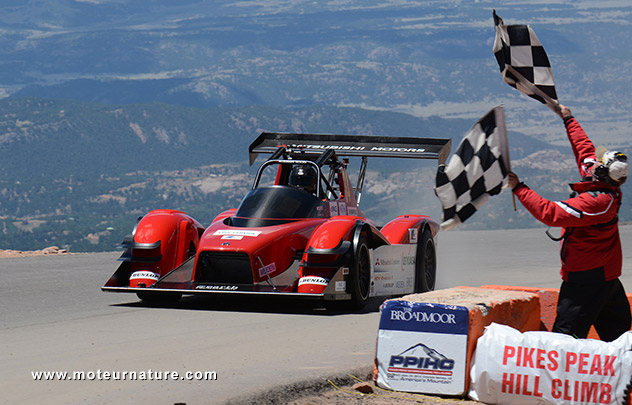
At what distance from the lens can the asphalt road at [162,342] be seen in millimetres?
6899

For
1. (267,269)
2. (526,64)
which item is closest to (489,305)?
(526,64)

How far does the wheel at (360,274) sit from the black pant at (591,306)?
4.54 meters

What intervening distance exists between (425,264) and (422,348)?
6550 mm

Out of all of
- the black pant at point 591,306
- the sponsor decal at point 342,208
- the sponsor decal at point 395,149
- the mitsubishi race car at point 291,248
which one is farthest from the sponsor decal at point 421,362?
the sponsor decal at point 395,149

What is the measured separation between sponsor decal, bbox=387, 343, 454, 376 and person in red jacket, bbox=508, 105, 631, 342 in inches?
32.7

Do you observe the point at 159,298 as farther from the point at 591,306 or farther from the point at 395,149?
the point at 591,306

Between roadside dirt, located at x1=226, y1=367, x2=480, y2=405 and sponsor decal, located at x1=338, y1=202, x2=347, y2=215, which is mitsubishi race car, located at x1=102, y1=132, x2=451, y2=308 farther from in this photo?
roadside dirt, located at x1=226, y1=367, x2=480, y2=405

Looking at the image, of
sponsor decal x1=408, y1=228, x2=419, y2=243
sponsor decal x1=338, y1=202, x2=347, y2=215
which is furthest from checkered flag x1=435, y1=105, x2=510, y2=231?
sponsor decal x1=338, y1=202, x2=347, y2=215

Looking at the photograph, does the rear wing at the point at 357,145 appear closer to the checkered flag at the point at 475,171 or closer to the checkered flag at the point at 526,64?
the checkered flag at the point at 526,64

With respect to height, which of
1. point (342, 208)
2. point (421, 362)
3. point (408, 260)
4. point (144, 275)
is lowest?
point (408, 260)

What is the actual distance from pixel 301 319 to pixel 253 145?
4186 mm

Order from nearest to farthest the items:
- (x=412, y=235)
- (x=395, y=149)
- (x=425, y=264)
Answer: (x=412, y=235) < (x=425, y=264) < (x=395, y=149)

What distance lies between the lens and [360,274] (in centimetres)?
1155

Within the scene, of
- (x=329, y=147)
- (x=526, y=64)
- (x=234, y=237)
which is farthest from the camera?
(x=329, y=147)
